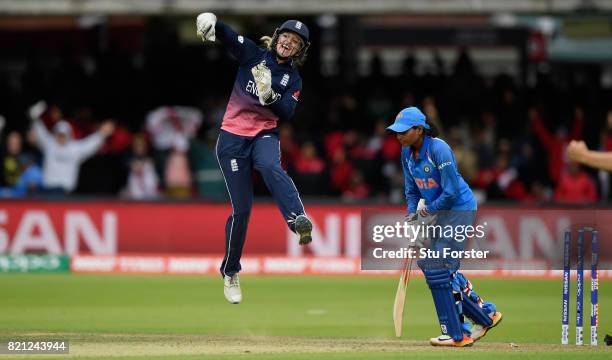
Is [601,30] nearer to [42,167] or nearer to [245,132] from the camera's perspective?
[42,167]

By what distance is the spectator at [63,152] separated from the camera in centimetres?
1827

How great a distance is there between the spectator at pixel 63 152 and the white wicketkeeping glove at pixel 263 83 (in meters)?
8.55

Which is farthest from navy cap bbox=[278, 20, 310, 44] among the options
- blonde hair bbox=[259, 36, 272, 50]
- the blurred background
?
the blurred background

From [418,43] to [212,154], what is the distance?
11.6 m

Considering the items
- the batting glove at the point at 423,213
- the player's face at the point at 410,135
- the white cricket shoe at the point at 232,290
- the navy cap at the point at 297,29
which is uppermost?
the navy cap at the point at 297,29

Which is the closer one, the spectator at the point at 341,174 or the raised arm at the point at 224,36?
the raised arm at the point at 224,36

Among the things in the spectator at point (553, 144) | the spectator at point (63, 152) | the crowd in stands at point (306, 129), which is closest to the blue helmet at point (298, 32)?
the crowd in stands at point (306, 129)

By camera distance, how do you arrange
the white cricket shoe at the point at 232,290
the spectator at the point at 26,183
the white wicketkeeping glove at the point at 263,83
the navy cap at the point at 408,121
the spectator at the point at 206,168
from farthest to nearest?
the spectator at the point at 206,168 < the spectator at the point at 26,183 < the white cricket shoe at the point at 232,290 < the white wicketkeeping glove at the point at 263,83 < the navy cap at the point at 408,121

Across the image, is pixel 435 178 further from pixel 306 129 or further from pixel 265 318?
pixel 306 129

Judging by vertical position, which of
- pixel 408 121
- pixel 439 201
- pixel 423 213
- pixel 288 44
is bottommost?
pixel 423 213

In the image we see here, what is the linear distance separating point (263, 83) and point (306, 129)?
9647 mm

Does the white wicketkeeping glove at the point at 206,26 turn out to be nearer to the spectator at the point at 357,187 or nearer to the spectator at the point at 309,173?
the spectator at the point at 309,173

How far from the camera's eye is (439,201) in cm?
975

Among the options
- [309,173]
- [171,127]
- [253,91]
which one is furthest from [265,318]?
[171,127]
